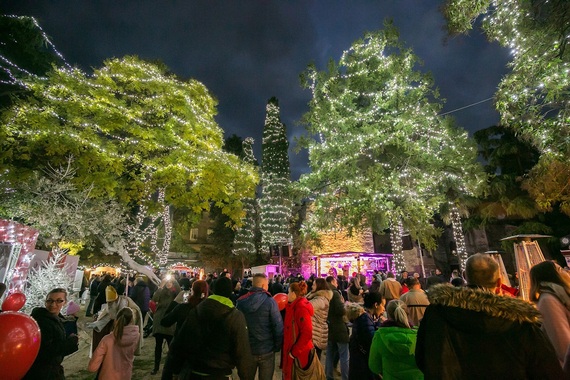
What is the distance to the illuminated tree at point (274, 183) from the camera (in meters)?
27.3

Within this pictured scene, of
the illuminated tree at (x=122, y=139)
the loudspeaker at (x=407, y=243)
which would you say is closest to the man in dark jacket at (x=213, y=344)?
the illuminated tree at (x=122, y=139)

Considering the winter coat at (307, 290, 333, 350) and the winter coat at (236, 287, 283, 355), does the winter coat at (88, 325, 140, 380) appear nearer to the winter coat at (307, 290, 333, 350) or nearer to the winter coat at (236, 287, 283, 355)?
the winter coat at (236, 287, 283, 355)

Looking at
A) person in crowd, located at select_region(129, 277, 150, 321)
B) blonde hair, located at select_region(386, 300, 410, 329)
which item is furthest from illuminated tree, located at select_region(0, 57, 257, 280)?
blonde hair, located at select_region(386, 300, 410, 329)

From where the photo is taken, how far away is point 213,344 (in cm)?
288

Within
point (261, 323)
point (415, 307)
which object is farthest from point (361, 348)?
point (261, 323)

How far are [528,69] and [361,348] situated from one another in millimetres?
7225

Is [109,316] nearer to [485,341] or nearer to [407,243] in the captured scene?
[485,341]

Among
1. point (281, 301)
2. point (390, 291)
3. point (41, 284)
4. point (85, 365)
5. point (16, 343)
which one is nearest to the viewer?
point (16, 343)

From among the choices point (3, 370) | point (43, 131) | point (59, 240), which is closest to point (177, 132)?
point (43, 131)

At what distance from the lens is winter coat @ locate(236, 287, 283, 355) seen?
402 cm

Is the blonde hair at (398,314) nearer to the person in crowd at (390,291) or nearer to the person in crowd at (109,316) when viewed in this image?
the person in crowd at (390,291)

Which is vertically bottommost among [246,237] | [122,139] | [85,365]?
[85,365]

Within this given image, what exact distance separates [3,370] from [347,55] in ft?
54.8

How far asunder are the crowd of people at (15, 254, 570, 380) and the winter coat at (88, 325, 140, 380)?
1 centimetres
